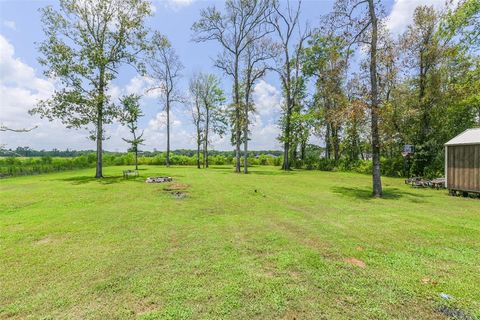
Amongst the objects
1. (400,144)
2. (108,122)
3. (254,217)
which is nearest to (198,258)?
(254,217)

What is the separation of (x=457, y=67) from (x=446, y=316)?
23.4 meters

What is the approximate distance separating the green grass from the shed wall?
381 cm

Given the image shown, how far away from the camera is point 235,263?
4.13m

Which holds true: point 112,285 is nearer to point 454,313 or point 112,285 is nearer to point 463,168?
point 454,313

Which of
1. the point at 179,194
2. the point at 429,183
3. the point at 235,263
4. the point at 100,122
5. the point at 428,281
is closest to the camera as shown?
the point at 428,281

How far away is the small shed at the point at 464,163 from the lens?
10492 millimetres

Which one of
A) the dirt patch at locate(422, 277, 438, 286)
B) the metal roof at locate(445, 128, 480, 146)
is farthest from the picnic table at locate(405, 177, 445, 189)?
the dirt patch at locate(422, 277, 438, 286)

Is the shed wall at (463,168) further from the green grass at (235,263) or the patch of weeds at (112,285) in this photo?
the patch of weeds at (112,285)

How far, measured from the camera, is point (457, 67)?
19.1 meters

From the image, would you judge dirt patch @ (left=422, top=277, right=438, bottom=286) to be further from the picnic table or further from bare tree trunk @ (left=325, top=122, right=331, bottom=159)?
bare tree trunk @ (left=325, top=122, right=331, bottom=159)

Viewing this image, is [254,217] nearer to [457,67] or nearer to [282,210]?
[282,210]

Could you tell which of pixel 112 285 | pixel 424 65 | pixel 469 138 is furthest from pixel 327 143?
pixel 112 285

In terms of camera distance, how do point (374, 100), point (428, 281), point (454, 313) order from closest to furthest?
1. point (454, 313)
2. point (428, 281)
3. point (374, 100)

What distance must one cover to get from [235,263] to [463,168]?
12.1 m
